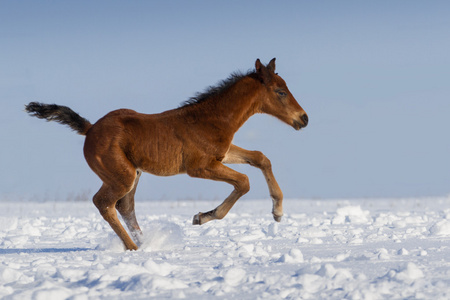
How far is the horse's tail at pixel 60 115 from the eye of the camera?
661 centimetres

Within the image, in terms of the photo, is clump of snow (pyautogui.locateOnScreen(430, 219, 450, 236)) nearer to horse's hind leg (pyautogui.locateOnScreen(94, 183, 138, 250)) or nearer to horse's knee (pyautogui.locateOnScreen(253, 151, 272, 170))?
horse's knee (pyautogui.locateOnScreen(253, 151, 272, 170))

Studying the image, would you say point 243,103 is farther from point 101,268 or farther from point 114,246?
point 101,268

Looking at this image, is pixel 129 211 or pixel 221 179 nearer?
pixel 221 179

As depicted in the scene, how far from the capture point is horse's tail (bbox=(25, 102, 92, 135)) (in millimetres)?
6609

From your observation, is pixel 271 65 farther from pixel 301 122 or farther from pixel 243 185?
pixel 243 185

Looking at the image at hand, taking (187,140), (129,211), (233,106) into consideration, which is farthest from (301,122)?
(129,211)

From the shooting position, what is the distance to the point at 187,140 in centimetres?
613

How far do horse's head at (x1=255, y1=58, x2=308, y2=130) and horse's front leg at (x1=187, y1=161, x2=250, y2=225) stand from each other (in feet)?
3.18

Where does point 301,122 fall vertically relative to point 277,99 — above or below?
below

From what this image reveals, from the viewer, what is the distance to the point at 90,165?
6320 millimetres

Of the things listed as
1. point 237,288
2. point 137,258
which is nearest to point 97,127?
point 137,258

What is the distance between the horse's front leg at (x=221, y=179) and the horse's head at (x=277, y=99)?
97cm

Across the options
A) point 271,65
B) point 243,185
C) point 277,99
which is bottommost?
point 243,185

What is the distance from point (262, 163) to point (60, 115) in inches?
96.9
